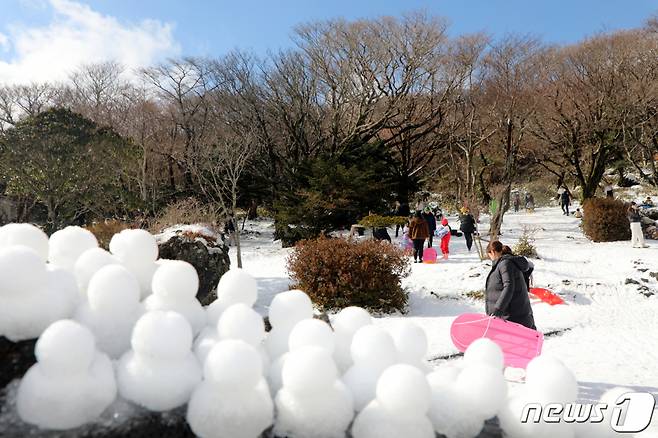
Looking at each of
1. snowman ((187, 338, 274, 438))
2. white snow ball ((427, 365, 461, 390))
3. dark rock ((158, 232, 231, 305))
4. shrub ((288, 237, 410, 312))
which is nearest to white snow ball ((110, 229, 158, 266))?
snowman ((187, 338, 274, 438))

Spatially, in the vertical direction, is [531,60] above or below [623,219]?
above

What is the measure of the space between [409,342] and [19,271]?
124cm

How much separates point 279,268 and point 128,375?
11.7 m

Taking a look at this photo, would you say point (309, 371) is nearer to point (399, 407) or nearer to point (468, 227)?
point (399, 407)

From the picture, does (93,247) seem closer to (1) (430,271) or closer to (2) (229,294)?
(2) (229,294)

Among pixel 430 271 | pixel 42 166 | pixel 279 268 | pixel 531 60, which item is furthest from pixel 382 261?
pixel 531 60

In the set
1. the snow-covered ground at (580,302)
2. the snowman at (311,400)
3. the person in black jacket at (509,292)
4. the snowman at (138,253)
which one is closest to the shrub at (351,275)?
the snow-covered ground at (580,302)

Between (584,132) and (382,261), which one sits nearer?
(382,261)

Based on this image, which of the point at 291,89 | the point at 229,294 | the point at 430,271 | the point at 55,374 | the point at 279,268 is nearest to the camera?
the point at 55,374

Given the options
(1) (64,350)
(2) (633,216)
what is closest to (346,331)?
(1) (64,350)

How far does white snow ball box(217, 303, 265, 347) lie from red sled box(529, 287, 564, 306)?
7.96m

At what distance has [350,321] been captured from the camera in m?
1.71

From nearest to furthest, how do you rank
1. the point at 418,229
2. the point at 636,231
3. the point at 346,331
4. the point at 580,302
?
the point at 346,331
the point at 580,302
the point at 418,229
the point at 636,231

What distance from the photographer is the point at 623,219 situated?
48.8ft
